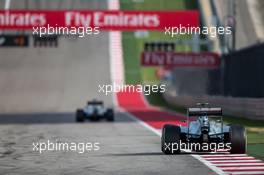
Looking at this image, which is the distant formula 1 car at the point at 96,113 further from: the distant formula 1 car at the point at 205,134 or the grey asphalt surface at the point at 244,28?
the grey asphalt surface at the point at 244,28

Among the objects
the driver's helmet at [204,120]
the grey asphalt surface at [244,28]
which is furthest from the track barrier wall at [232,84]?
the driver's helmet at [204,120]

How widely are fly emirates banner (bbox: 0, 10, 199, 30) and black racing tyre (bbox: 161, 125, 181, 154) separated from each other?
28265mm

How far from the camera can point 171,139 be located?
19.0 metres

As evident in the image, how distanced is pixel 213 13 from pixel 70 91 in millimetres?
17484

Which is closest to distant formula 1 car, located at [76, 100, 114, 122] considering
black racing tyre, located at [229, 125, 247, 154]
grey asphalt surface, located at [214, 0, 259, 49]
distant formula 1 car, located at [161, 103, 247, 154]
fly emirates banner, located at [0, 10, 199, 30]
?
fly emirates banner, located at [0, 10, 199, 30]

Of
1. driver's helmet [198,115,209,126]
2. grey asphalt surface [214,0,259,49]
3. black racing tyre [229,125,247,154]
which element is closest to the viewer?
black racing tyre [229,125,247,154]

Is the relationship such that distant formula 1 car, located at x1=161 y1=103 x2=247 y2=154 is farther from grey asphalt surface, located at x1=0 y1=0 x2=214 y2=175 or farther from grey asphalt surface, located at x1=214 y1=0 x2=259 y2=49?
grey asphalt surface, located at x1=214 y1=0 x2=259 y2=49

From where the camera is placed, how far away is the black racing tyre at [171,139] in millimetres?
18859

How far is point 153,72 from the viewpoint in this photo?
94938 mm

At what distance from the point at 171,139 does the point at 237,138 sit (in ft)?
4.93

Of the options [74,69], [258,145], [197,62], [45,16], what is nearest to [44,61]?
[74,69]

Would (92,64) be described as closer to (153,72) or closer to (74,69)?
(74,69)

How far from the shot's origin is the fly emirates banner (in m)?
47.2

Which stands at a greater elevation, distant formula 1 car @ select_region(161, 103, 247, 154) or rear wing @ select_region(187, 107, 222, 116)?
rear wing @ select_region(187, 107, 222, 116)
